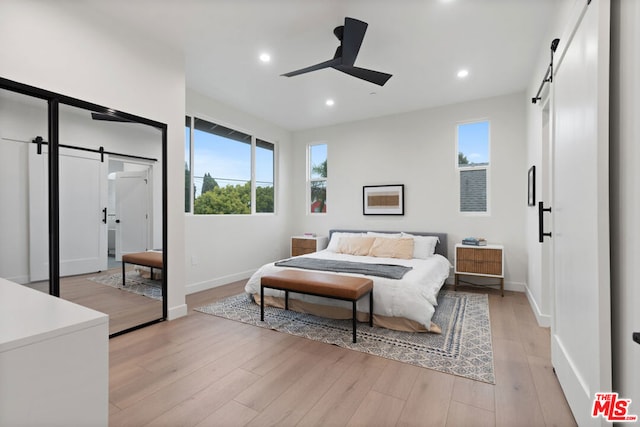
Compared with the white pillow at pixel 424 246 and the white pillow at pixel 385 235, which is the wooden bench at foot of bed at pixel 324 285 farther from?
the white pillow at pixel 385 235

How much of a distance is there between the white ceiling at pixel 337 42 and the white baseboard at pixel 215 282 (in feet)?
8.98

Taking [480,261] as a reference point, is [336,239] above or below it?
above

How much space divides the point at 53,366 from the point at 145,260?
2.41m

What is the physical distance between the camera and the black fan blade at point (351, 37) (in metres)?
2.33

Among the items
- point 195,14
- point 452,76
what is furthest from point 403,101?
point 195,14

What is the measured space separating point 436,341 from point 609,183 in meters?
1.83

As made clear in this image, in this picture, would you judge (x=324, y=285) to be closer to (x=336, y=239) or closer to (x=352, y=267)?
(x=352, y=267)

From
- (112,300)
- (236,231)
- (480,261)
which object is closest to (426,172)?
(480,261)

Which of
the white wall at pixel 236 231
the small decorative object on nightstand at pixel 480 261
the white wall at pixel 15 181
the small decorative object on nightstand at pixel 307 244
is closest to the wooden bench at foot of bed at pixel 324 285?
the white wall at pixel 236 231

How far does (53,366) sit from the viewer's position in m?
0.86

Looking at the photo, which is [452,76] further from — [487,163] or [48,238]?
[48,238]

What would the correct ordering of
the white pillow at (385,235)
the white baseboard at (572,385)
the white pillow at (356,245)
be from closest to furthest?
1. the white baseboard at (572,385)
2. the white pillow at (356,245)
3. the white pillow at (385,235)

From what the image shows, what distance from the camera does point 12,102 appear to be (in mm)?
2146

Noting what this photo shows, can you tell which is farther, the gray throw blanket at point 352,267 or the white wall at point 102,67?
the gray throw blanket at point 352,267
